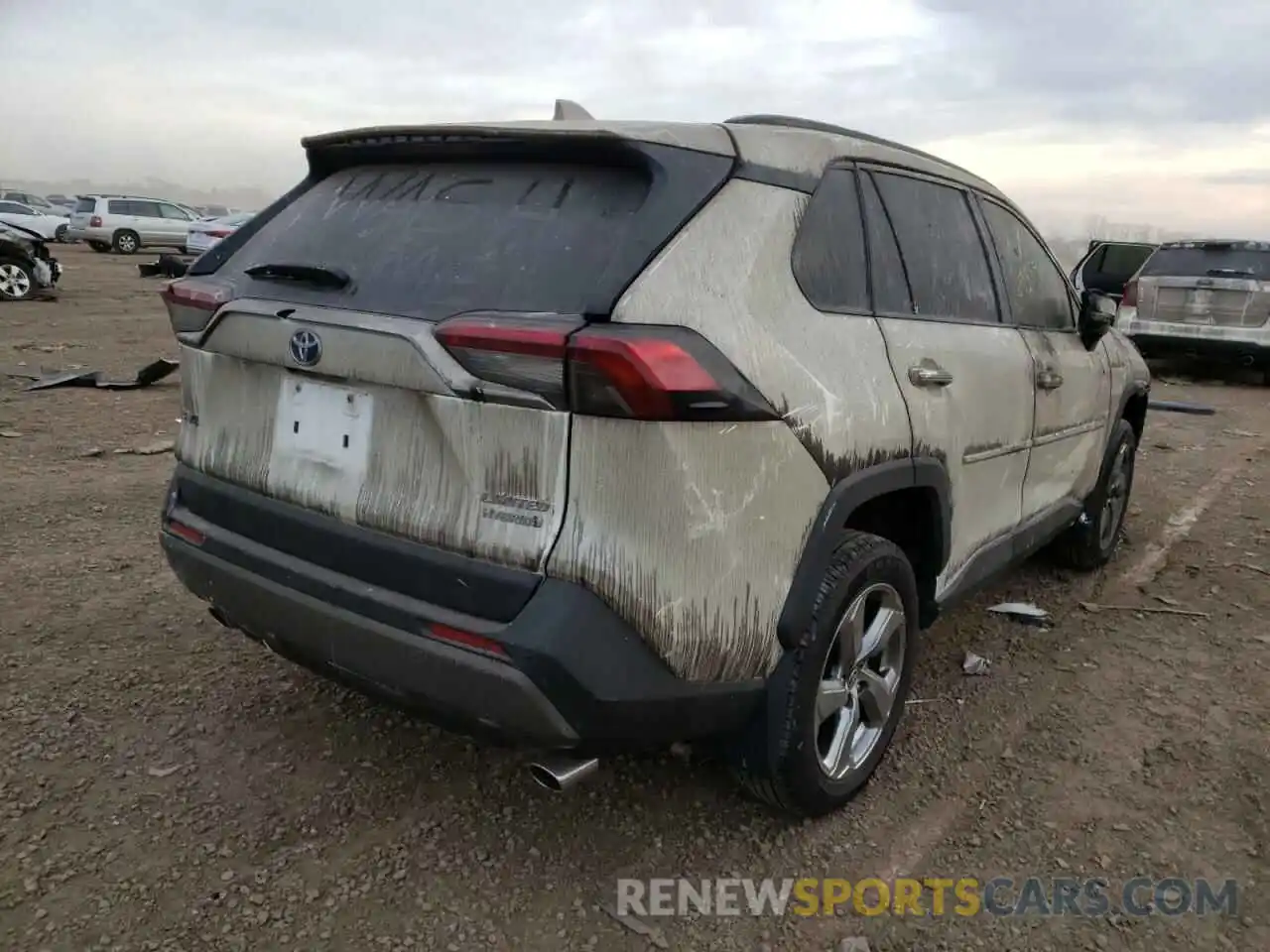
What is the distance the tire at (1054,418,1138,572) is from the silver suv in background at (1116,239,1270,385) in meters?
7.00

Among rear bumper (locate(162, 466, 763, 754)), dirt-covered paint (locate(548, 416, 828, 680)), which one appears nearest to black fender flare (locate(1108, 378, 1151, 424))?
dirt-covered paint (locate(548, 416, 828, 680))

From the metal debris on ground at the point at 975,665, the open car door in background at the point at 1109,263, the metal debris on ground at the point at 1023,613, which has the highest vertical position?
the open car door in background at the point at 1109,263

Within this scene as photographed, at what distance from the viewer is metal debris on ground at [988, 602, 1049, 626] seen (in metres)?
4.16

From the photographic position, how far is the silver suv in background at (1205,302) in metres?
10.5

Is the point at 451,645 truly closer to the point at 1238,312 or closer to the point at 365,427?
the point at 365,427

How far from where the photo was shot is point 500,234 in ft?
7.12

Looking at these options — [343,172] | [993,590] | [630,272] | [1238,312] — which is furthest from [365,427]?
[1238,312]

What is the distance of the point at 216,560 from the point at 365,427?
2.03 ft

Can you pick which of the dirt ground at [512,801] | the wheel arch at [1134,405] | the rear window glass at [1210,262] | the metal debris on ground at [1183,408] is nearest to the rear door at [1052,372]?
the wheel arch at [1134,405]

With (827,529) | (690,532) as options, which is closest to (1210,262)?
(827,529)

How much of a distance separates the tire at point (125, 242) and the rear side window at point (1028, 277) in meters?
29.8

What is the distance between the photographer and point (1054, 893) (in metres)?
2.42

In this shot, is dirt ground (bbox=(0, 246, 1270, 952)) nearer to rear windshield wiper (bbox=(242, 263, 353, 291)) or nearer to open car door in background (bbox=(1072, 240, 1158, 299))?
rear windshield wiper (bbox=(242, 263, 353, 291))

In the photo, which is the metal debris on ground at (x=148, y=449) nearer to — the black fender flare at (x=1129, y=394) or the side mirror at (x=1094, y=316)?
the side mirror at (x=1094, y=316)
